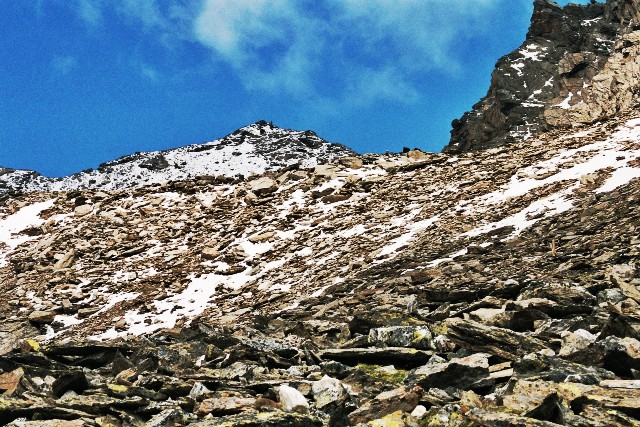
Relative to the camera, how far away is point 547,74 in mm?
145750

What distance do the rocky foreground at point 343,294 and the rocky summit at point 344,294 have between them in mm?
58

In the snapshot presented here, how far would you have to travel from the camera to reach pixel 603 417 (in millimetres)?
6520

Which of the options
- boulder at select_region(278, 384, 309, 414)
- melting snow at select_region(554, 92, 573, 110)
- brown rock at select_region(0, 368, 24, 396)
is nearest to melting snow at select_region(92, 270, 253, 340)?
brown rock at select_region(0, 368, 24, 396)

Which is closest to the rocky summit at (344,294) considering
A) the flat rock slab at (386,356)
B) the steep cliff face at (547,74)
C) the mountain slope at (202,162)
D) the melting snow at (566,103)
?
the flat rock slab at (386,356)

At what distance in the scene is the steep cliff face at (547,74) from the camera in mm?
131250

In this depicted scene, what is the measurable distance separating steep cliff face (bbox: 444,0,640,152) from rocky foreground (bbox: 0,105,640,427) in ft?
295

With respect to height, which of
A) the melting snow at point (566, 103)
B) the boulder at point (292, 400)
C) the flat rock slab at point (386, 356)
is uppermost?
the melting snow at point (566, 103)

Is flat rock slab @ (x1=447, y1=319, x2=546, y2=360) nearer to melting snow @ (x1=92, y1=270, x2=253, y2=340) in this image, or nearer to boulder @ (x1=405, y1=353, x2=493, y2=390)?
boulder @ (x1=405, y1=353, x2=493, y2=390)

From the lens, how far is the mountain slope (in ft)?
347

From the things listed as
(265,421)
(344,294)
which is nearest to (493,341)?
(265,421)

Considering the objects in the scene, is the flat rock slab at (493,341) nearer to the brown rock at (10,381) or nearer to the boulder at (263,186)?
the brown rock at (10,381)

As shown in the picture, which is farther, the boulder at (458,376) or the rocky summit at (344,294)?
the boulder at (458,376)

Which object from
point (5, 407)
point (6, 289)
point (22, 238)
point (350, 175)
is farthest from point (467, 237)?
point (22, 238)

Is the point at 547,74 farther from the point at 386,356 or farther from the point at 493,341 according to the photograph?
the point at 386,356
